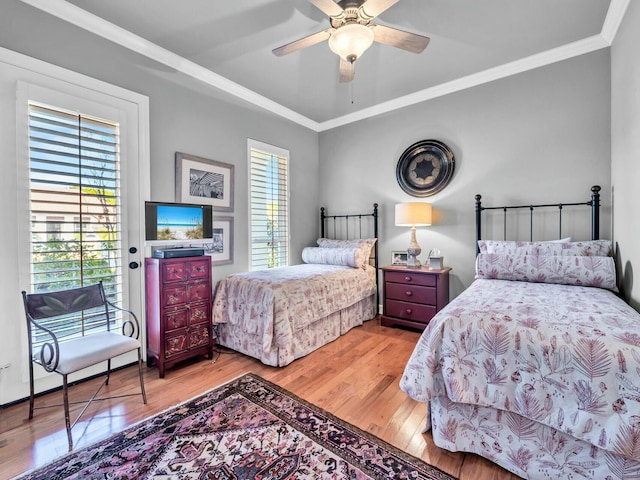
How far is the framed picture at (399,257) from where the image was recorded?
3.67 m

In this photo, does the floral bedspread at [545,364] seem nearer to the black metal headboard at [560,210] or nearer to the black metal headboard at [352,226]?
the black metal headboard at [560,210]

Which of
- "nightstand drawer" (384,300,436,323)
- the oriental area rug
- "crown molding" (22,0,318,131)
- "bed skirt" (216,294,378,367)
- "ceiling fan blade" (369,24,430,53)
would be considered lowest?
the oriental area rug

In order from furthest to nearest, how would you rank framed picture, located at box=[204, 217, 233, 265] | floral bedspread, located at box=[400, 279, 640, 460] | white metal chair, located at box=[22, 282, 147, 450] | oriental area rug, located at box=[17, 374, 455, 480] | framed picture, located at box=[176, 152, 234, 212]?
framed picture, located at box=[204, 217, 233, 265]
framed picture, located at box=[176, 152, 234, 212]
white metal chair, located at box=[22, 282, 147, 450]
oriental area rug, located at box=[17, 374, 455, 480]
floral bedspread, located at box=[400, 279, 640, 460]

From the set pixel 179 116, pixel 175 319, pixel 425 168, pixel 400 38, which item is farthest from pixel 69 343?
pixel 425 168

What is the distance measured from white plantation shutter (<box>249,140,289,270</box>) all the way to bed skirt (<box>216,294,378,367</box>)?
0.96m

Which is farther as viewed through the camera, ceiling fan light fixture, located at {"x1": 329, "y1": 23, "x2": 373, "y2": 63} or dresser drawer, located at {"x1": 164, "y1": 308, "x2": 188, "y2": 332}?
dresser drawer, located at {"x1": 164, "y1": 308, "x2": 188, "y2": 332}

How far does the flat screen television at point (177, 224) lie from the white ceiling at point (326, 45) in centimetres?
136

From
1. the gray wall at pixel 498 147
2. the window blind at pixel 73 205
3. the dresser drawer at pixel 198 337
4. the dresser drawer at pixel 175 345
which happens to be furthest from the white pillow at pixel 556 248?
the window blind at pixel 73 205

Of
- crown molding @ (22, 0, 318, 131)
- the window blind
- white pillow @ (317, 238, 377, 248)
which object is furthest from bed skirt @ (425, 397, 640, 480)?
crown molding @ (22, 0, 318, 131)

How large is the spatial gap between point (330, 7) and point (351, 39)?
0.69 feet

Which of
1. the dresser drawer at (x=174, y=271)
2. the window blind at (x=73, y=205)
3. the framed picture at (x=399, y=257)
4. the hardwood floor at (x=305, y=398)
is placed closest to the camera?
the hardwood floor at (x=305, y=398)

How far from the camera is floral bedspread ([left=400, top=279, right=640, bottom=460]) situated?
1.11m

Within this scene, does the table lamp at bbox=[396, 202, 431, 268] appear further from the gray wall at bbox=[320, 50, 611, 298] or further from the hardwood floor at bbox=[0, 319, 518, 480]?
the hardwood floor at bbox=[0, 319, 518, 480]

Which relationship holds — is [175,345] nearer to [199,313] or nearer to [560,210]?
[199,313]
